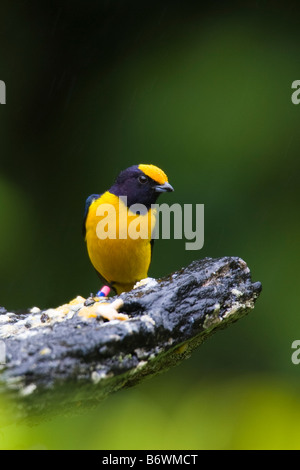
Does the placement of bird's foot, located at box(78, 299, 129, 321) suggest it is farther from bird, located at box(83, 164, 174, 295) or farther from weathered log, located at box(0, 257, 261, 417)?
bird, located at box(83, 164, 174, 295)

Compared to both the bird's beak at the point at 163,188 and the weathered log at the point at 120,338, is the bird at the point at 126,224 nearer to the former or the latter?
the bird's beak at the point at 163,188

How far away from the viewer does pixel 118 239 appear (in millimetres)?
3488

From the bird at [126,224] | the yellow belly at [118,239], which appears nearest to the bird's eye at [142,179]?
the bird at [126,224]

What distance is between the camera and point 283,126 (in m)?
3.95

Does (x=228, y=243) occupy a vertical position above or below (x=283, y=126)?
below

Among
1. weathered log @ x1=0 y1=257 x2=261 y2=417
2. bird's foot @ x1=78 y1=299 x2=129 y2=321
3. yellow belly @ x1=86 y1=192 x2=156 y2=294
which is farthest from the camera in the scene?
yellow belly @ x1=86 y1=192 x2=156 y2=294

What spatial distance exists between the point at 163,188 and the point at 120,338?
6.77ft

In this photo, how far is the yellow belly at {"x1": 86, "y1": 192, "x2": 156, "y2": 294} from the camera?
3.51 metres

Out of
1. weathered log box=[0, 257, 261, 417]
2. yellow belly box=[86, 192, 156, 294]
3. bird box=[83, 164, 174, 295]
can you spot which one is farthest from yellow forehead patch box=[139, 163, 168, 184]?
weathered log box=[0, 257, 261, 417]

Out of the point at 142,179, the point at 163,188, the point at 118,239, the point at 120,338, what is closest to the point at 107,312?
the point at 120,338

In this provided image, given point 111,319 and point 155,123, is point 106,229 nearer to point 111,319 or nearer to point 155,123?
point 155,123

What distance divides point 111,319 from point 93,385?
0.92ft

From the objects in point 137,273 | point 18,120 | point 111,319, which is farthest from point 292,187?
point 111,319

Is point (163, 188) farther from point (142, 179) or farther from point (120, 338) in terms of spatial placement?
point (120, 338)
